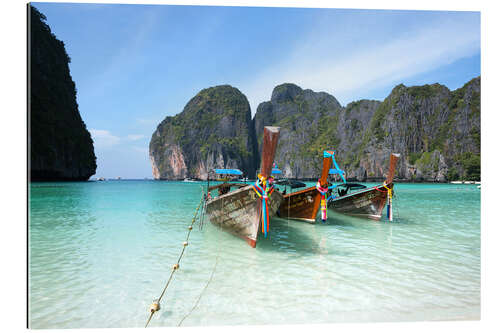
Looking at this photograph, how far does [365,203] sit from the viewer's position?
10.1 meters

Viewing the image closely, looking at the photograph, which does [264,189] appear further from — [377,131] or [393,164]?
[377,131]

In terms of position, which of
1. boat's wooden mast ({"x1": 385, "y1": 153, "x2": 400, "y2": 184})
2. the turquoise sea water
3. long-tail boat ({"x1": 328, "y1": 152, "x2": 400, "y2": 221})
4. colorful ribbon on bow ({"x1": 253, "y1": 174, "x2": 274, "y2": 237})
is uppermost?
boat's wooden mast ({"x1": 385, "y1": 153, "x2": 400, "y2": 184})

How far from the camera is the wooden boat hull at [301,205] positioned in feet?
28.0

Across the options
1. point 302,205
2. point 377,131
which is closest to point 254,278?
point 302,205

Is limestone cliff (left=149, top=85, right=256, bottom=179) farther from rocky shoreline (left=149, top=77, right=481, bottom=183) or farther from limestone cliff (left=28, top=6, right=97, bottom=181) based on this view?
limestone cliff (left=28, top=6, right=97, bottom=181)

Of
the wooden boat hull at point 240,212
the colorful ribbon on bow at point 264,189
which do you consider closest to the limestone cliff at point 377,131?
the wooden boat hull at point 240,212

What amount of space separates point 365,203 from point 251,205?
22.2 ft

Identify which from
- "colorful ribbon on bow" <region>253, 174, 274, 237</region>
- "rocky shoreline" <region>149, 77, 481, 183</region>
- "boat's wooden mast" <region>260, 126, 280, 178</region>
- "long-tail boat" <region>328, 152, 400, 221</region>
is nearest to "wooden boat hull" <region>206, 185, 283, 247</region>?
"colorful ribbon on bow" <region>253, 174, 274, 237</region>

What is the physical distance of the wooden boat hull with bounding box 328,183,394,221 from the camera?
9594mm

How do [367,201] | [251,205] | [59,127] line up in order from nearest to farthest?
1. [251,205]
2. [367,201]
3. [59,127]

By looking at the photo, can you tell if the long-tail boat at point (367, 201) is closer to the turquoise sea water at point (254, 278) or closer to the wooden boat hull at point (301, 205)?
the wooden boat hull at point (301, 205)

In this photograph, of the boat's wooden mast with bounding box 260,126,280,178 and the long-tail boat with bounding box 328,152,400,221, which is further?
the long-tail boat with bounding box 328,152,400,221

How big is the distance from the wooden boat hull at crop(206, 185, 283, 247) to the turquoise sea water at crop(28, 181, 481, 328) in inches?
11.5
